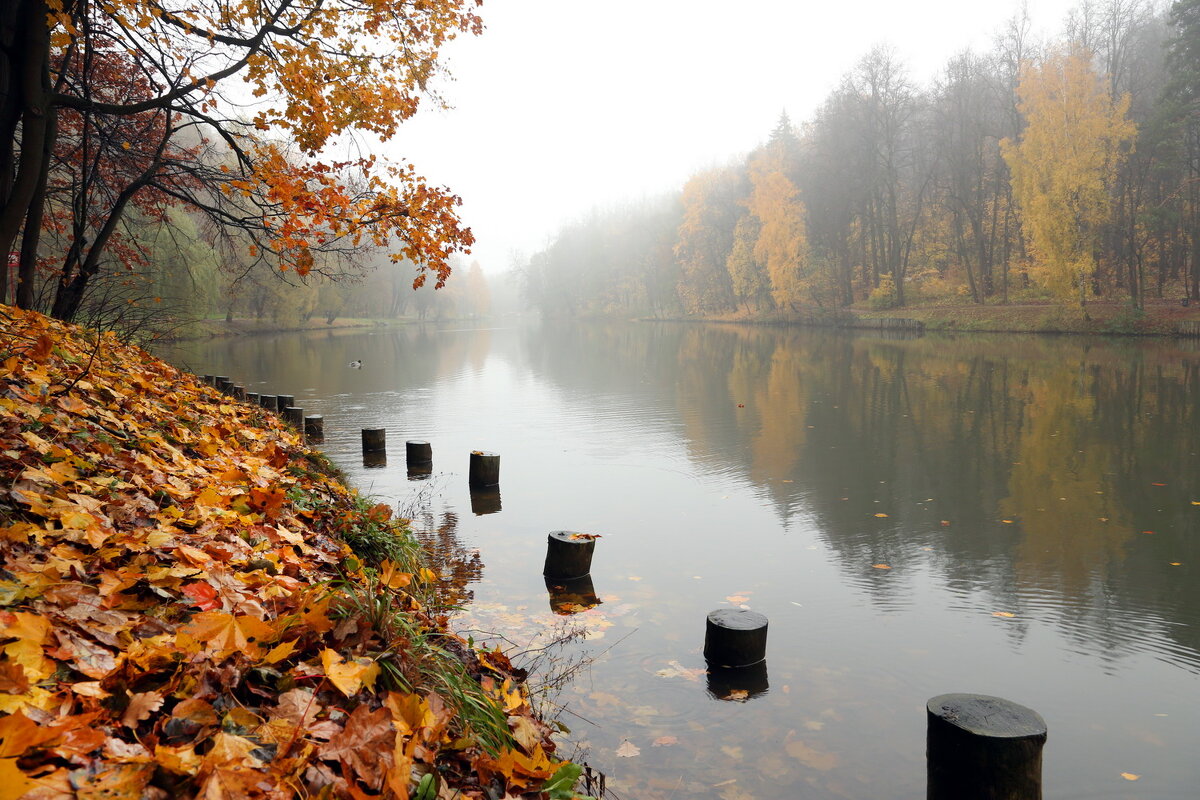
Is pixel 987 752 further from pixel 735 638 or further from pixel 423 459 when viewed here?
pixel 423 459

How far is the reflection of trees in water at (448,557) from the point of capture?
5812mm

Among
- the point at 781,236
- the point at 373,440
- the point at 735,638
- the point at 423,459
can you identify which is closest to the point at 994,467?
the point at 735,638

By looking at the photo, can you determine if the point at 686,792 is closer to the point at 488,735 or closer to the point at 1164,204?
the point at 488,735

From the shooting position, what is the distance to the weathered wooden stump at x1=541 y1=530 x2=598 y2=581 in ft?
19.8

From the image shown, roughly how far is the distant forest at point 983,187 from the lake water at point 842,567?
1680 cm

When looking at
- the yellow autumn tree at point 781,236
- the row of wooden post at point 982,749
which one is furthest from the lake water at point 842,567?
the yellow autumn tree at point 781,236

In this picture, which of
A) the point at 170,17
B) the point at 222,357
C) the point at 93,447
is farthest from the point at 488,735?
the point at 222,357

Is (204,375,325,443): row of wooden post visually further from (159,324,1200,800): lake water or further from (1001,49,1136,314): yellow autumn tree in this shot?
(1001,49,1136,314): yellow autumn tree

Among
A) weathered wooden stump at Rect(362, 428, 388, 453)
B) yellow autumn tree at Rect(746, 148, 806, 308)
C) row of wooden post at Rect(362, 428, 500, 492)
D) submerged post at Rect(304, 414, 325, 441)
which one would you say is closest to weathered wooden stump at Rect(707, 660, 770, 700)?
row of wooden post at Rect(362, 428, 500, 492)

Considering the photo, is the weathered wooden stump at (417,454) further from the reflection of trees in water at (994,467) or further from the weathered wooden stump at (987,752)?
the weathered wooden stump at (987,752)

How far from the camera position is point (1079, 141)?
28719 mm

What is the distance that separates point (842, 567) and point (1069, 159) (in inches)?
1171

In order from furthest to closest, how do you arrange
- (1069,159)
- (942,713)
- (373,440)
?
(1069,159) < (373,440) < (942,713)

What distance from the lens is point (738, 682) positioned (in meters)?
4.48
